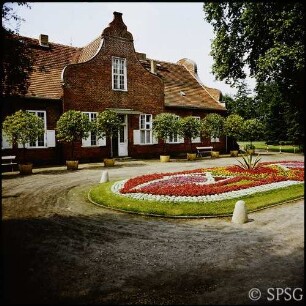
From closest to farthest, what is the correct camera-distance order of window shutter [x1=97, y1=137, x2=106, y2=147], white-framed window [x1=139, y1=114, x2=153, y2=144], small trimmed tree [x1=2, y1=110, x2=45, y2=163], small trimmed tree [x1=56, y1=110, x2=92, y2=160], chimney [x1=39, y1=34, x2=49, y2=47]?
small trimmed tree [x1=2, y1=110, x2=45, y2=163], small trimmed tree [x1=56, y1=110, x2=92, y2=160], window shutter [x1=97, y1=137, x2=106, y2=147], chimney [x1=39, y1=34, x2=49, y2=47], white-framed window [x1=139, y1=114, x2=153, y2=144]

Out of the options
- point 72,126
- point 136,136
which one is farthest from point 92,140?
point 72,126

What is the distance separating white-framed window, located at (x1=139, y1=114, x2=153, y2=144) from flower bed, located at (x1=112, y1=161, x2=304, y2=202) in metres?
12.1

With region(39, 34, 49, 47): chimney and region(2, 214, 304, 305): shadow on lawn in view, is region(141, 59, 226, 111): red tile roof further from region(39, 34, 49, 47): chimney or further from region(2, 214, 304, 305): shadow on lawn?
region(2, 214, 304, 305): shadow on lawn

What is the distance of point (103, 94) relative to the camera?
2394 cm

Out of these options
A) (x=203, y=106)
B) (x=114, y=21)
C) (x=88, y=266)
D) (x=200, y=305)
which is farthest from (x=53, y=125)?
(x=200, y=305)

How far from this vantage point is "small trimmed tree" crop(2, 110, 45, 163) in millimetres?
16766

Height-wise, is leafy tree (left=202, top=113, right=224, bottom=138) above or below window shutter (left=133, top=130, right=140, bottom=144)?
above

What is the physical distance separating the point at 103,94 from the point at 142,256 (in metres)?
19.5

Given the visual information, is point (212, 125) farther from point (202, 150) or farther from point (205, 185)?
point (205, 185)

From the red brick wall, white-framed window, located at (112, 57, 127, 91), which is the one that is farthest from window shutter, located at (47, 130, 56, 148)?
white-framed window, located at (112, 57, 127, 91)

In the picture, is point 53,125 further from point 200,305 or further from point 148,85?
point 200,305

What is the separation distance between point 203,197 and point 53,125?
47.8 feet

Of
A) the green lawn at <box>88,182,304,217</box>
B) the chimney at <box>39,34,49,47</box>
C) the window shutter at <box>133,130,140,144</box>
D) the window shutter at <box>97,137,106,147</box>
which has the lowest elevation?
the green lawn at <box>88,182,304,217</box>

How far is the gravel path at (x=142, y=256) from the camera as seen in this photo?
4.50 metres
